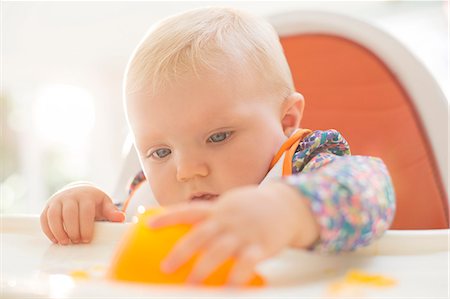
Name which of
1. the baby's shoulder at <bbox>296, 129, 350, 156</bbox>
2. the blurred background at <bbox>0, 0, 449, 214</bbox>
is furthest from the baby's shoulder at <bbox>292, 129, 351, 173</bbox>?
the blurred background at <bbox>0, 0, 449, 214</bbox>

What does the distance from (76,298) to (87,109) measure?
14.7ft

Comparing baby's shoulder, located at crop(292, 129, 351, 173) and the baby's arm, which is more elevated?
the baby's arm

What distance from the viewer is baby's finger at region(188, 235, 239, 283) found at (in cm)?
46

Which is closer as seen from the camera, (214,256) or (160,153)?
(214,256)

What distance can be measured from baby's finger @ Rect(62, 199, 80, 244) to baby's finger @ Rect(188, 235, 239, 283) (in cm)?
40

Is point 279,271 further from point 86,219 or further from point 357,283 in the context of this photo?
point 86,219

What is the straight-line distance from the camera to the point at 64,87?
4.72m

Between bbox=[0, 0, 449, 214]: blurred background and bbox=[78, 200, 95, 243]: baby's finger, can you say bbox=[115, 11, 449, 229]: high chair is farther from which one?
bbox=[0, 0, 449, 214]: blurred background

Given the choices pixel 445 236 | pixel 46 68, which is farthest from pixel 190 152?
pixel 46 68

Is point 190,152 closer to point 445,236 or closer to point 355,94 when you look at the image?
Answer: point 445,236

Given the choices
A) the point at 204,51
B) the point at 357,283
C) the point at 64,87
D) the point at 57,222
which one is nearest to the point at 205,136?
the point at 204,51

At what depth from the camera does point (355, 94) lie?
1.32m

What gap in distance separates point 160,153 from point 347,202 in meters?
0.47

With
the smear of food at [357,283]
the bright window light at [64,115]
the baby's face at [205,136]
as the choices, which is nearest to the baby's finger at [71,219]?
the baby's face at [205,136]
